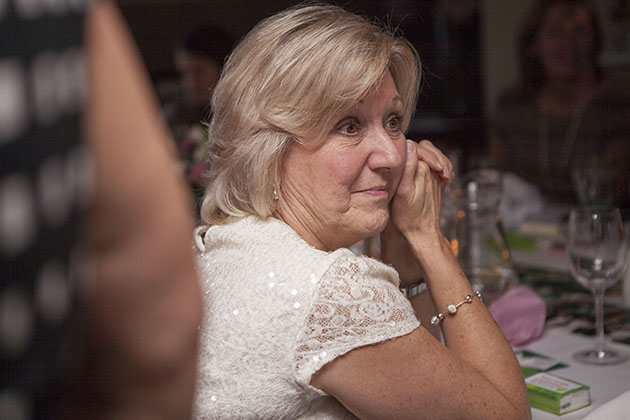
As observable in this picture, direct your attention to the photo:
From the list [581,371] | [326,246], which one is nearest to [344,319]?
[326,246]

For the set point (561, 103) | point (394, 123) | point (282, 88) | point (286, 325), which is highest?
point (282, 88)

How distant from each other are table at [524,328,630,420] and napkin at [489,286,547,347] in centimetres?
3

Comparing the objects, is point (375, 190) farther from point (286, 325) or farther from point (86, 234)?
point (86, 234)

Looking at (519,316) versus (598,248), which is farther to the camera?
(519,316)

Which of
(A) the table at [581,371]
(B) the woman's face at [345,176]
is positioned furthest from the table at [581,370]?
(B) the woman's face at [345,176]

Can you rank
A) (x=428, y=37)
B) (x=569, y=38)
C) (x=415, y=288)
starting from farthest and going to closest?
(x=428, y=37)
(x=569, y=38)
(x=415, y=288)

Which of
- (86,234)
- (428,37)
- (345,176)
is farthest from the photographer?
(428,37)

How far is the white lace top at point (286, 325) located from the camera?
1.14 m

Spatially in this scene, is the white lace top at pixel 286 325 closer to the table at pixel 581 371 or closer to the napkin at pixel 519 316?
the table at pixel 581 371

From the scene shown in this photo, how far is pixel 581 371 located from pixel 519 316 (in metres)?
0.26

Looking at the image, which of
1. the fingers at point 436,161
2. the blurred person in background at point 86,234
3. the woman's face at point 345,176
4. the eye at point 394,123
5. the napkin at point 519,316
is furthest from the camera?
the napkin at point 519,316

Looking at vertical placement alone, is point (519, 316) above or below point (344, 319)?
below

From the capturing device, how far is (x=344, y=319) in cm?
115

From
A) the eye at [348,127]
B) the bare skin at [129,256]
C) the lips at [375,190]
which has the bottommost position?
the lips at [375,190]
